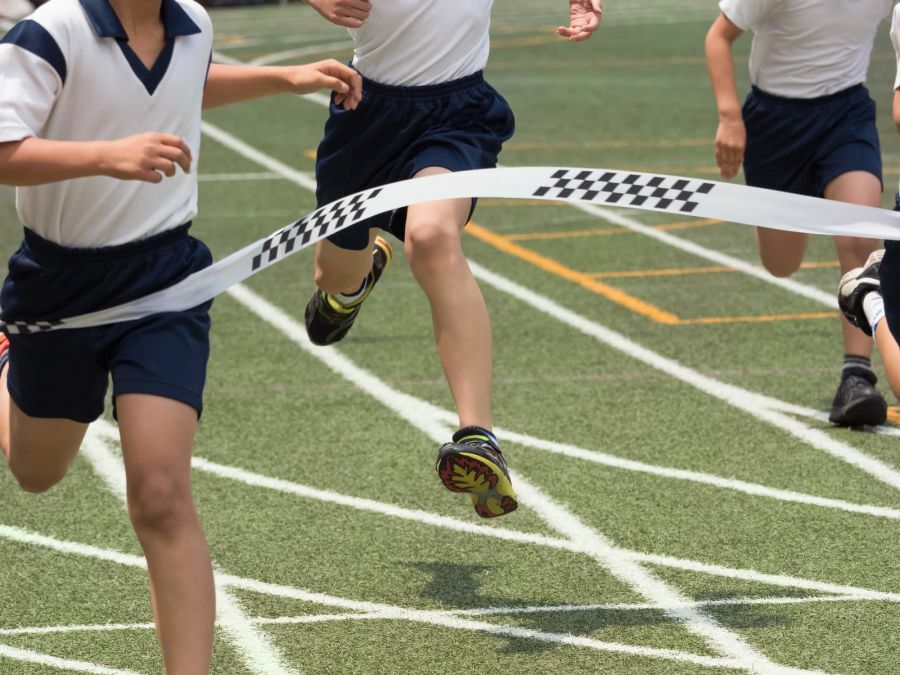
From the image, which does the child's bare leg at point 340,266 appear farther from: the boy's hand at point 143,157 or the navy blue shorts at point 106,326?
the boy's hand at point 143,157

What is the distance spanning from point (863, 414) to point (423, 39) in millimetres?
2752

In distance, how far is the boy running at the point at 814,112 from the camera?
288 inches

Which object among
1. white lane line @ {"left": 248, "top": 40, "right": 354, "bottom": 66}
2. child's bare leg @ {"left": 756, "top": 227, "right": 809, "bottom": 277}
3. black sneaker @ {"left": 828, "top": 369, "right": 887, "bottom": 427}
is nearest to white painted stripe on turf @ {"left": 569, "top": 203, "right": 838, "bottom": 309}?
child's bare leg @ {"left": 756, "top": 227, "right": 809, "bottom": 277}

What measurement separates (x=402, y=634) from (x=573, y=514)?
1.35 metres

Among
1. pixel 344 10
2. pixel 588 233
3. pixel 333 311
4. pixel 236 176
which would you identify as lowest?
pixel 236 176

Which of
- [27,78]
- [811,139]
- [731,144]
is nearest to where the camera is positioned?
[27,78]

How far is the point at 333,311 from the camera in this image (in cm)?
722

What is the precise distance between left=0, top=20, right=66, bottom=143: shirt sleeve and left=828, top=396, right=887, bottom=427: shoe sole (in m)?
4.29

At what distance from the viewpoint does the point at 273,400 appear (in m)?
8.14

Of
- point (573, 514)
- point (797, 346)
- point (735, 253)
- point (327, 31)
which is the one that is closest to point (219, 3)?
point (327, 31)

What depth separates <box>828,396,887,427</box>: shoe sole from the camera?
24.2ft

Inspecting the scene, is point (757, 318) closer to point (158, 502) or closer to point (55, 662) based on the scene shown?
point (55, 662)

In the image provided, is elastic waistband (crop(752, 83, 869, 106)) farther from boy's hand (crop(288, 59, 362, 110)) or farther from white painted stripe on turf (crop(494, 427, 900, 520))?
boy's hand (crop(288, 59, 362, 110))

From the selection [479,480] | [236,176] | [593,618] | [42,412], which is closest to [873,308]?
[593,618]
